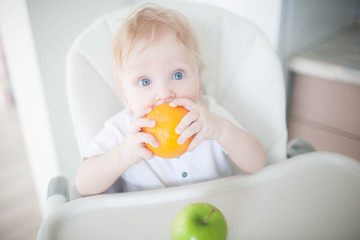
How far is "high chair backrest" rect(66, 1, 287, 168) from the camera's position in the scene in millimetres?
952

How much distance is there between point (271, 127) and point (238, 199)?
0.30m

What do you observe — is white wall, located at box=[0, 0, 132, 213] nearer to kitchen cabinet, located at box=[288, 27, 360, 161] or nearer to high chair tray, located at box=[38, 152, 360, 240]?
high chair tray, located at box=[38, 152, 360, 240]

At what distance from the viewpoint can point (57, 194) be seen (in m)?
0.86

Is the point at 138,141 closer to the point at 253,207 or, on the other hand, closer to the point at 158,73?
the point at 158,73

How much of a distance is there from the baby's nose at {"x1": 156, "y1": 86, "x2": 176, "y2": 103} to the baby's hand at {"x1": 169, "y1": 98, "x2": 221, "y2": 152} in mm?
64

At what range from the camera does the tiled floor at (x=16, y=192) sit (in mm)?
1809

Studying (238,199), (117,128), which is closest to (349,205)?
(238,199)

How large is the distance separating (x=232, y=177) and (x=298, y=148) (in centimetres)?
31

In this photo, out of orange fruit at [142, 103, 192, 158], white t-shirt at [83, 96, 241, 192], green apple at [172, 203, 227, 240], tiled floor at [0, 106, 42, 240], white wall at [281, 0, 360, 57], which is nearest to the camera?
green apple at [172, 203, 227, 240]

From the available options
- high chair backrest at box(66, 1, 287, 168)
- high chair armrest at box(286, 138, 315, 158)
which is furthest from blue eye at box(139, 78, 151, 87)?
high chair armrest at box(286, 138, 315, 158)

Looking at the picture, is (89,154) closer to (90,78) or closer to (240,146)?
(90,78)

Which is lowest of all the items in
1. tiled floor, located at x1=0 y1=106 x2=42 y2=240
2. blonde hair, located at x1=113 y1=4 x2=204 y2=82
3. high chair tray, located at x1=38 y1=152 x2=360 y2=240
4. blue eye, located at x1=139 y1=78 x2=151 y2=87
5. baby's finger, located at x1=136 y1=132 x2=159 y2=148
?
tiled floor, located at x1=0 y1=106 x2=42 y2=240

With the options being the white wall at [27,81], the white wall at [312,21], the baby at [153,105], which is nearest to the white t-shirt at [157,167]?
the baby at [153,105]

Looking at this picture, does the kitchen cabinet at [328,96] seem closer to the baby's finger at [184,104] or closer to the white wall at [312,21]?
the white wall at [312,21]
